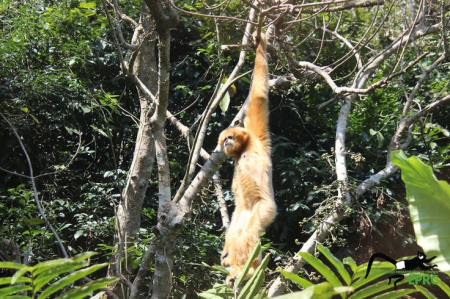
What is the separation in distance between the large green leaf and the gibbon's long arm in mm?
3975

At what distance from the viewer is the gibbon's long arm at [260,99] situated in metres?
5.68

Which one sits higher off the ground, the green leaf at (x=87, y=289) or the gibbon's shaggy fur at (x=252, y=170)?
the gibbon's shaggy fur at (x=252, y=170)

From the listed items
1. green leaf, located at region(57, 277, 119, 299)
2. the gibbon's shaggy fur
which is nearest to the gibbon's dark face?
the gibbon's shaggy fur

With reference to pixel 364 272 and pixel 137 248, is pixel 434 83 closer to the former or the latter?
pixel 137 248

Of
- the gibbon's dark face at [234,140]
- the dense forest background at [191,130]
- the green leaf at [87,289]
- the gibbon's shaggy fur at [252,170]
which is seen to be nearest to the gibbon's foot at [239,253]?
the gibbon's shaggy fur at [252,170]

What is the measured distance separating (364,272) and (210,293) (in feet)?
4.51

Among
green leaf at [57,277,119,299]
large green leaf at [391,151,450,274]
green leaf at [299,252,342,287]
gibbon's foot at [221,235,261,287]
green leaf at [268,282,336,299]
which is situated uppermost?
gibbon's foot at [221,235,261,287]

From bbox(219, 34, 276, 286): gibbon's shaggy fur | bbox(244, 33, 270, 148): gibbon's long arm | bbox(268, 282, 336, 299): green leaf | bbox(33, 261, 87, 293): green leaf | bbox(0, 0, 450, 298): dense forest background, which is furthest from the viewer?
bbox(0, 0, 450, 298): dense forest background

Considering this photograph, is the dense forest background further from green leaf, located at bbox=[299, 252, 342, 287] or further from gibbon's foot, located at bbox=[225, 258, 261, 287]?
green leaf, located at bbox=[299, 252, 342, 287]

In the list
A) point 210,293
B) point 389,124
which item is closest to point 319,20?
point 389,124

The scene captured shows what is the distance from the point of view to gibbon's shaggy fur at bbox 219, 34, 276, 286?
18.3ft

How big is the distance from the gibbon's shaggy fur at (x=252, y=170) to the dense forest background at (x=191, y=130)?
1.19 feet

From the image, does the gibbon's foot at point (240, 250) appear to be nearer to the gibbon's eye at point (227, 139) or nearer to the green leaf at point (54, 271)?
the gibbon's eye at point (227, 139)

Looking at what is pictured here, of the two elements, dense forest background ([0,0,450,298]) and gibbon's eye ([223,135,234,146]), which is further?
dense forest background ([0,0,450,298])
